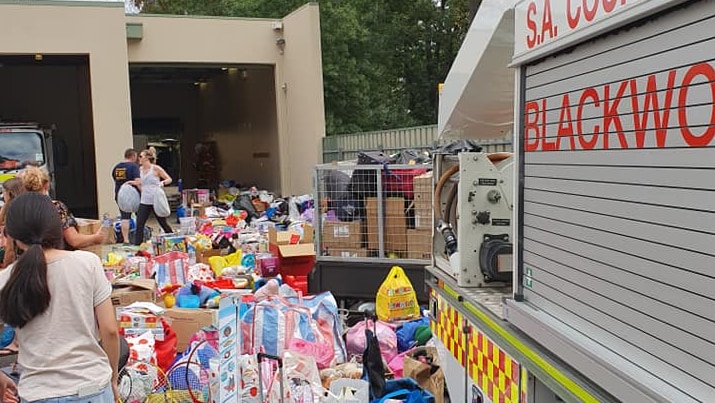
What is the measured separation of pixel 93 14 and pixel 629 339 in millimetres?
17430

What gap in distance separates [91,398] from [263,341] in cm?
216

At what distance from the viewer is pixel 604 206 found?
83.5 inches

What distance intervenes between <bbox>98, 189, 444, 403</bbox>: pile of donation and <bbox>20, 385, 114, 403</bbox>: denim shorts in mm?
948

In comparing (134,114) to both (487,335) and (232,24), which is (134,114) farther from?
(487,335)

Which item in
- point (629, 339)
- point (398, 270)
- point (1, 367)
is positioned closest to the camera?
point (629, 339)

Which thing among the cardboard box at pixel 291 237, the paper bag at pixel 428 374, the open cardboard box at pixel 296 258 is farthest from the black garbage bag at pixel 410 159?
the paper bag at pixel 428 374

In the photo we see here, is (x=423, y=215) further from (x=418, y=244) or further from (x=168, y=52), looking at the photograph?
(x=168, y=52)

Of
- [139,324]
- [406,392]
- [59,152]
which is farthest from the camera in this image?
[59,152]

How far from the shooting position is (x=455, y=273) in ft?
12.9

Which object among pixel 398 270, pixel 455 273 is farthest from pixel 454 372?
pixel 398 270

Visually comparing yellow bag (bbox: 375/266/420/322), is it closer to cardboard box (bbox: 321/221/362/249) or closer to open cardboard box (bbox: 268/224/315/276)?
cardboard box (bbox: 321/221/362/249)

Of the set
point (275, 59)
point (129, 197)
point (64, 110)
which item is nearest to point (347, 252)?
point (129, 197)

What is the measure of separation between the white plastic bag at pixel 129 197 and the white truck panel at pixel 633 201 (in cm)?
1030

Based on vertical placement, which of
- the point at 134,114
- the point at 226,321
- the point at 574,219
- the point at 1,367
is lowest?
the point at 1,367
